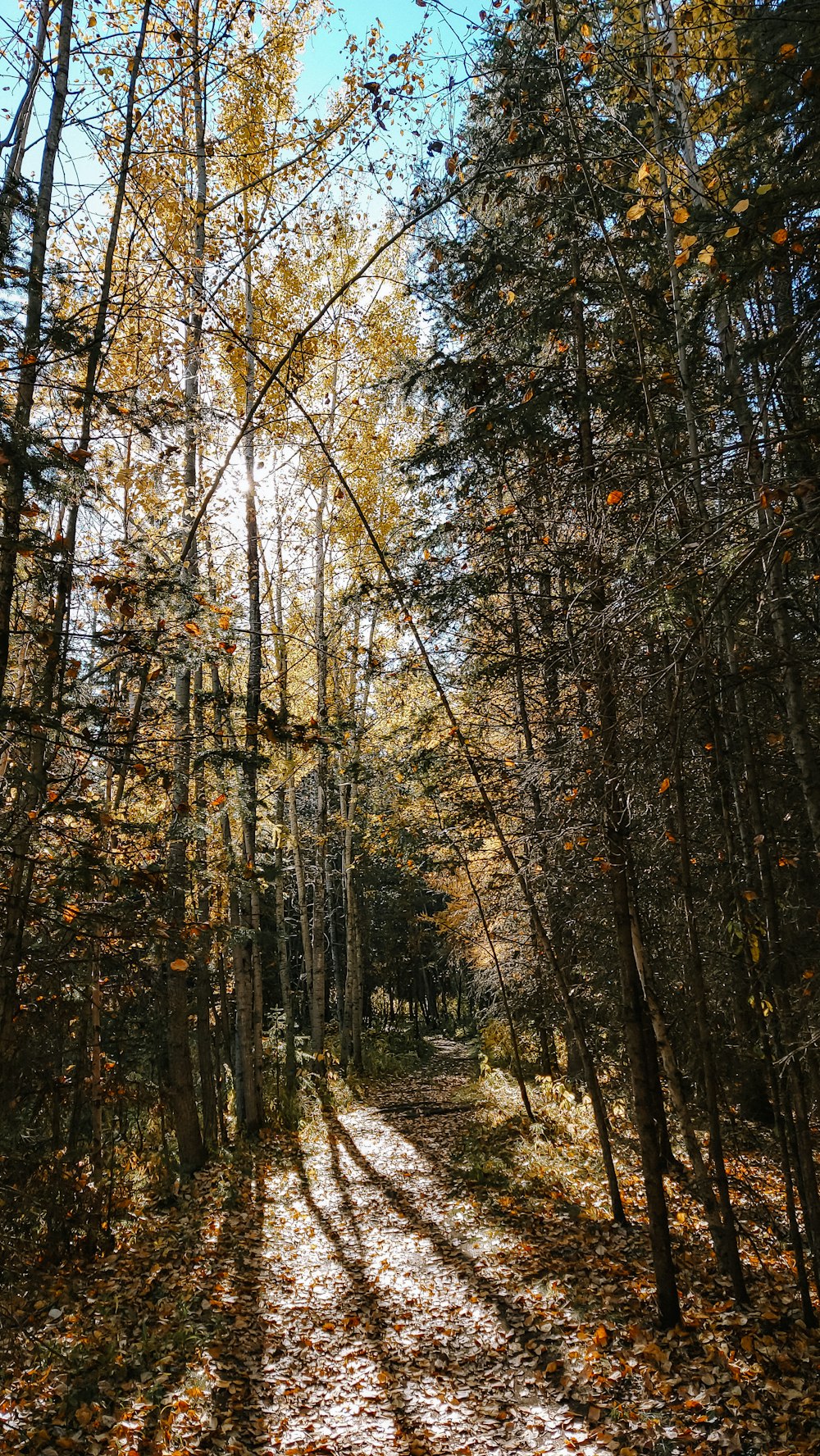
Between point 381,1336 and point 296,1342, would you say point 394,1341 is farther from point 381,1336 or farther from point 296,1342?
point 296,1342

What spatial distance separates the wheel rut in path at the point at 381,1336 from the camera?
433cm

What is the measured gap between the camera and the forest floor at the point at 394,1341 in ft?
13.7

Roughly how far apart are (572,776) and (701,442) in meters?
2.10

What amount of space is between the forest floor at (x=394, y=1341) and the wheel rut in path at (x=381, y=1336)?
2cm

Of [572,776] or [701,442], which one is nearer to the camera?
[701,442]

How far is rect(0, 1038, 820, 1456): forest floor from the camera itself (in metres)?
4.17

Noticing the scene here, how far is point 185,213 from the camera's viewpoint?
838 centimetres

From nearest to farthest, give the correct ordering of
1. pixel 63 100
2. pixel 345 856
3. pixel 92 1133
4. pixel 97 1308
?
pixel 63 100, pixel 97 1308, pixel 92 1133, pixel 345 856

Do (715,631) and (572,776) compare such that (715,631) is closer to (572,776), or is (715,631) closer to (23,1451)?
(572,776)

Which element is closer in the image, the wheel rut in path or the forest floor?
the forest floor

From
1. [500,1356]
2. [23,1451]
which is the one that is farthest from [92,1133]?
[500,1356]

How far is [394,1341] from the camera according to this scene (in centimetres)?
533

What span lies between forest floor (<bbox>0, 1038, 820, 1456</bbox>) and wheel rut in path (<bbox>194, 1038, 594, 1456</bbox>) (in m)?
0.02

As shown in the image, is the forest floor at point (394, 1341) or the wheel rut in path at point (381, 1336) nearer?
the forest floor at point (394, 1341)
